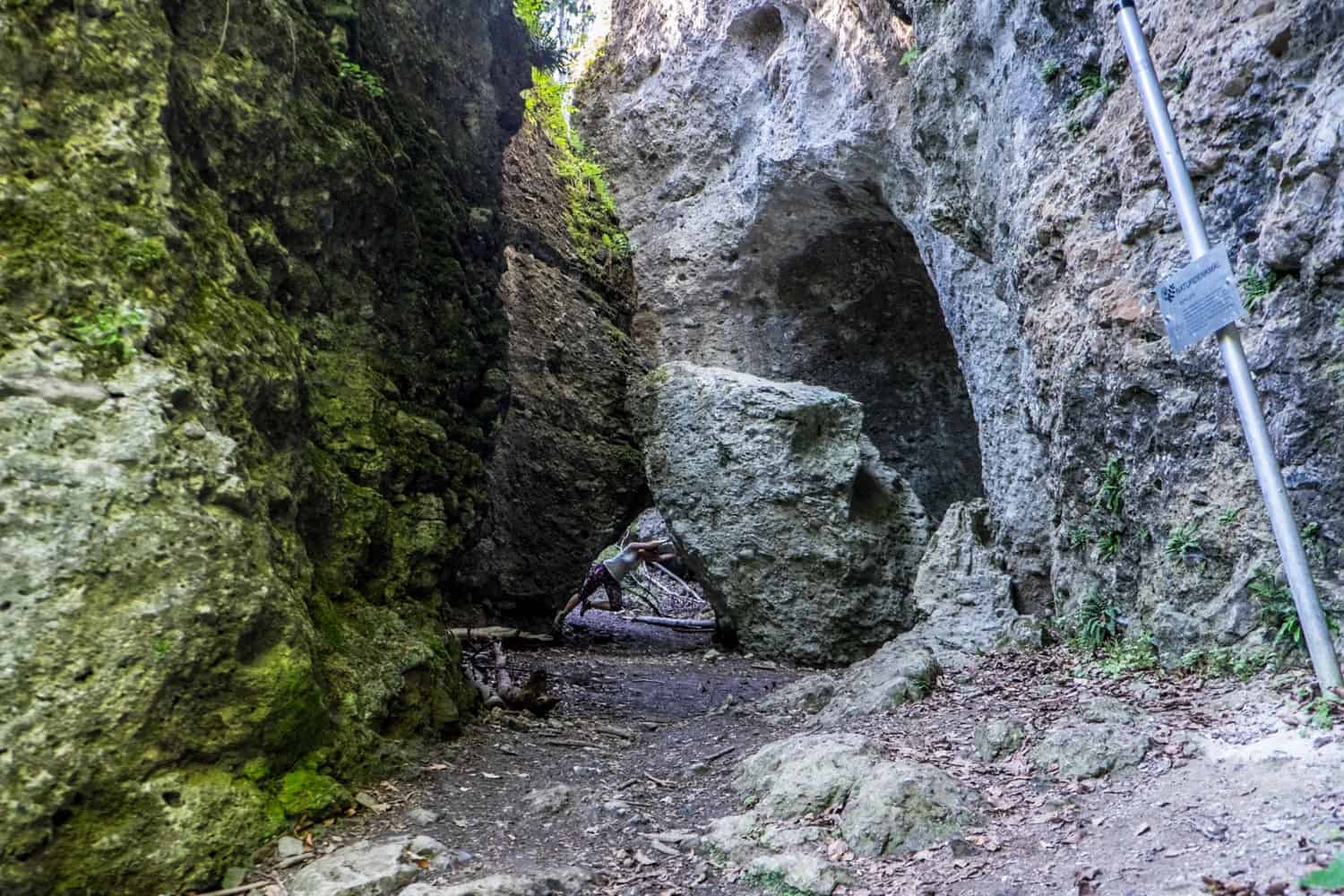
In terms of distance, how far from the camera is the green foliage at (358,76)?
6594 millimetres

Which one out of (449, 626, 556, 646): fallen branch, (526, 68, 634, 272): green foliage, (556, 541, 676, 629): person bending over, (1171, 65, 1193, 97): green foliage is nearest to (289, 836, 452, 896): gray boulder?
(449, 626, 556, 646): fallen branch

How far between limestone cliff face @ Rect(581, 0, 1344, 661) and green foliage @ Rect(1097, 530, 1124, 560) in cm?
2

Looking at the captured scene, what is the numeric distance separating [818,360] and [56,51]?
11209mm

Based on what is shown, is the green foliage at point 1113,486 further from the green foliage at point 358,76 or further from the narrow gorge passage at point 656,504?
the green foliage at point 358,76

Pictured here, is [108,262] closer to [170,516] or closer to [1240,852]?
[170,516]

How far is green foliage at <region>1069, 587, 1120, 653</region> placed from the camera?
241 inches

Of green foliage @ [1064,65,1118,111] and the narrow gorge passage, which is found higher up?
green foliage @ [1064,65,1118,111]

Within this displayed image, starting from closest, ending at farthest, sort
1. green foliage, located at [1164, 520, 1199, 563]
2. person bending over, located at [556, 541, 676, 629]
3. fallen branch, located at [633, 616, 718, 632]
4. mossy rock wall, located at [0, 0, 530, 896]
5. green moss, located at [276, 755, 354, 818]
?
mossy rock wall, located at [0, 0, 530, 896] < green moss, located at [276, 755, 354, 818] < green foliage, located at [1164, 520, 1199, 563] < fallen branch, located at [633, 616, 718, 632] < person bending over, located at [556, 541, 676, 629]

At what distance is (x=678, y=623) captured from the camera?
14.4 m

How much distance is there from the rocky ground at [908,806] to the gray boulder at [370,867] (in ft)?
0.03

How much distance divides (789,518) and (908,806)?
6.73 m

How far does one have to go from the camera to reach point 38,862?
125 inches

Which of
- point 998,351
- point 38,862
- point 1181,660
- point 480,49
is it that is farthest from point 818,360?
point 38,862

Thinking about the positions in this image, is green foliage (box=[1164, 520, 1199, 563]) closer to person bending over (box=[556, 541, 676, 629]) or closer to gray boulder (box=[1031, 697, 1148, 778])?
gray boulder (box=[1031, 697, 1148, 778])
